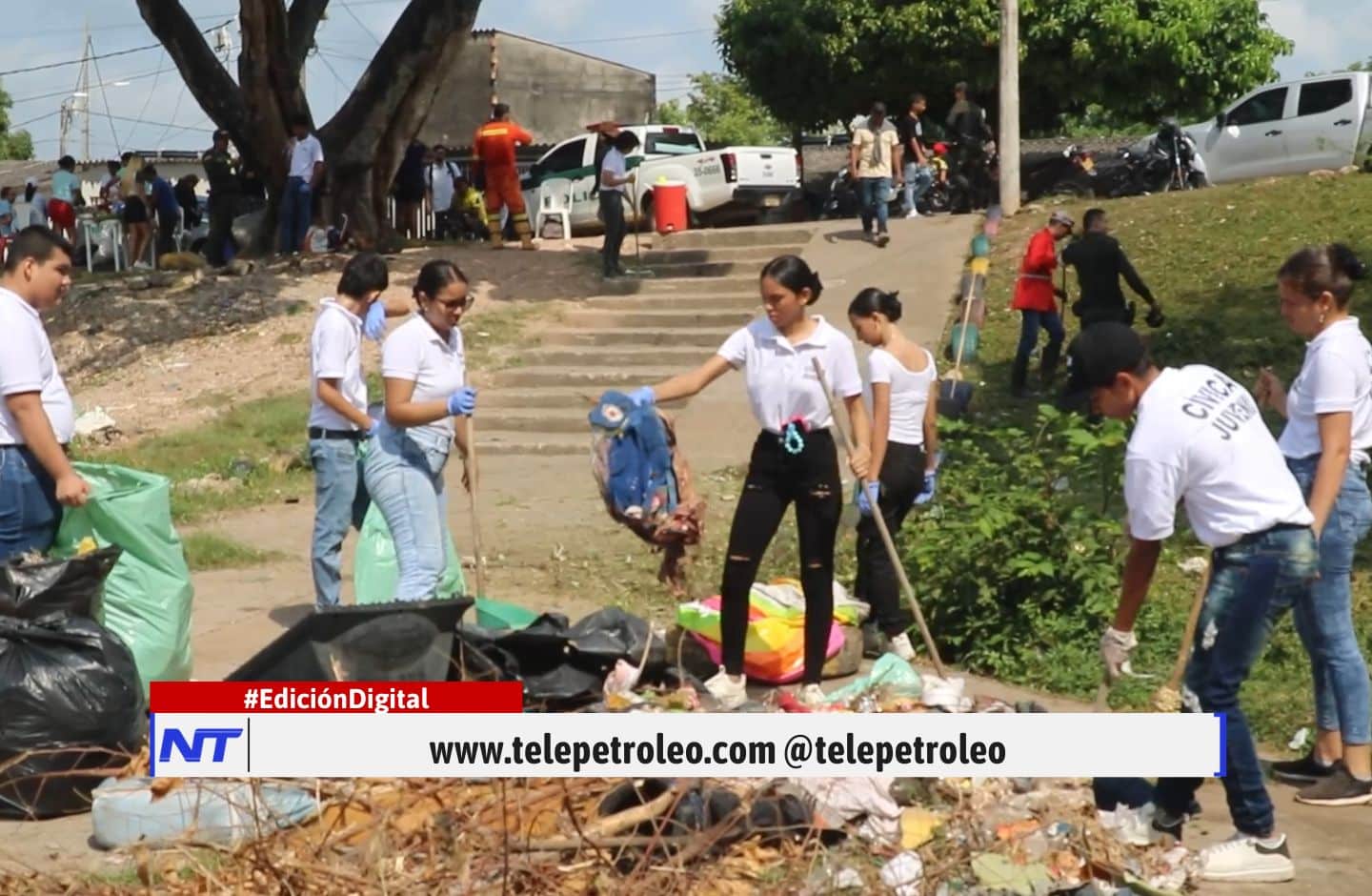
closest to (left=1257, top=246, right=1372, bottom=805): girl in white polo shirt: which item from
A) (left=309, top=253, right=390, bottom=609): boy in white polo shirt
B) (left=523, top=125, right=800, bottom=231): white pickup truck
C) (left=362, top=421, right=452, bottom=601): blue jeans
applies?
(left=362, top=421, right=452, bottom=601): blue jeans

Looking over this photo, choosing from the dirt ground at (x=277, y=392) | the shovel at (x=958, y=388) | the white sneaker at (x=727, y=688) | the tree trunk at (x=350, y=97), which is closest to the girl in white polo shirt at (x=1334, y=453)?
the dirt ground at (x=277, y=392)

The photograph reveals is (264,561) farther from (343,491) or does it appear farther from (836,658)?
(836,658)

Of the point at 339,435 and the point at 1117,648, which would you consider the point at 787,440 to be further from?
the point at 339,435

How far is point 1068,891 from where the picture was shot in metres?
4.86

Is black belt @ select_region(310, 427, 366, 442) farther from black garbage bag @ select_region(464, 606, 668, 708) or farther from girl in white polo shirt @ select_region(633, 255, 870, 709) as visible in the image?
girl in white polo shirt @ select_region(633, 255, 870, 709)

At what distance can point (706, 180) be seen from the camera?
21656 millimetres

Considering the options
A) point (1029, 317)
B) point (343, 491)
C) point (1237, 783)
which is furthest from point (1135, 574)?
point (1029, 317)

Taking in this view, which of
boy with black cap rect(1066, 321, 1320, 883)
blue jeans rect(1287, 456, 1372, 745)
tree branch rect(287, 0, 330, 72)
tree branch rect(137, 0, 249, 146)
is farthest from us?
tree branch rect(287, 0, 330, 72)

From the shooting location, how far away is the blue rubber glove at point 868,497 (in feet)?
23.2

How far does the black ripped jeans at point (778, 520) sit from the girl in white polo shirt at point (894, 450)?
91 centimetres

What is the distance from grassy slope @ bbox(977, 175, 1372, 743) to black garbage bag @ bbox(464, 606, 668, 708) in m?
3.67

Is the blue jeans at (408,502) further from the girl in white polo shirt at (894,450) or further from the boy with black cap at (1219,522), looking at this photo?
the boy with black cap at (1219,522)

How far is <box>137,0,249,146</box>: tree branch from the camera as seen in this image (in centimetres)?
1927

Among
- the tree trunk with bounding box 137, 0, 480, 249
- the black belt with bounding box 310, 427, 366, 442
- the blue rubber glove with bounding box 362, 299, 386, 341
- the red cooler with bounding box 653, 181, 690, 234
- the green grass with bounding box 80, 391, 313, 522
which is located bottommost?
the green grass with bounding box 80, 391, 313, 522
